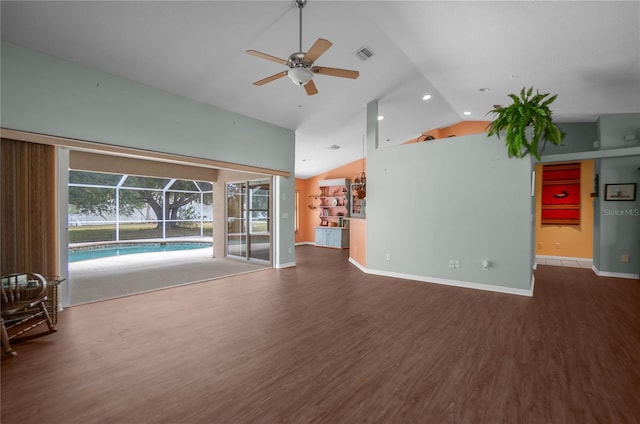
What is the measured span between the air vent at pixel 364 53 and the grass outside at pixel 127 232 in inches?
469

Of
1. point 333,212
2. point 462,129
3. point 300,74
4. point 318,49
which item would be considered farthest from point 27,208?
point 462,129

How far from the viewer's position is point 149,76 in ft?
13.1

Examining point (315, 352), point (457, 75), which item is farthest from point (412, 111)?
point (315, 352)

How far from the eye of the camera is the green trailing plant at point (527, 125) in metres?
3.82

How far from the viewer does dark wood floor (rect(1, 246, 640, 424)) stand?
178cm

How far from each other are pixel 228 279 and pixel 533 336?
4605mm

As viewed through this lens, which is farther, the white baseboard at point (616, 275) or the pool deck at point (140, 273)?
the white baseboard at point (616, 275)

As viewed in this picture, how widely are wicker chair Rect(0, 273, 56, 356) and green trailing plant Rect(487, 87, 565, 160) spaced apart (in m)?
6.05

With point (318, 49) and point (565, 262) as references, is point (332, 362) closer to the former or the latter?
point (318, 49)

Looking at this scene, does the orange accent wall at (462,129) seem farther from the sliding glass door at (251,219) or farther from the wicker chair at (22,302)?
the wicker chair at (22,302)

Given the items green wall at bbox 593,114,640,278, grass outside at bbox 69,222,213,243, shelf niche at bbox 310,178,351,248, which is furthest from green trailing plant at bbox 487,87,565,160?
grass outside at bbox 69,222,213,243

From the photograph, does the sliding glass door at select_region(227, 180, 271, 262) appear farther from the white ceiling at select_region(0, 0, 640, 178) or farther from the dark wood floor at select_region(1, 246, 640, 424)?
the dark wood floor at select_region(1, 246, 640, 424)

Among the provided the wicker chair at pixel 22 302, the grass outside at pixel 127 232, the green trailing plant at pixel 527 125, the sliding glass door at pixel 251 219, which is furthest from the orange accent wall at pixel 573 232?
the grass outside at pixel 127 232

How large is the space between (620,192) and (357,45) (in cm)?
603
